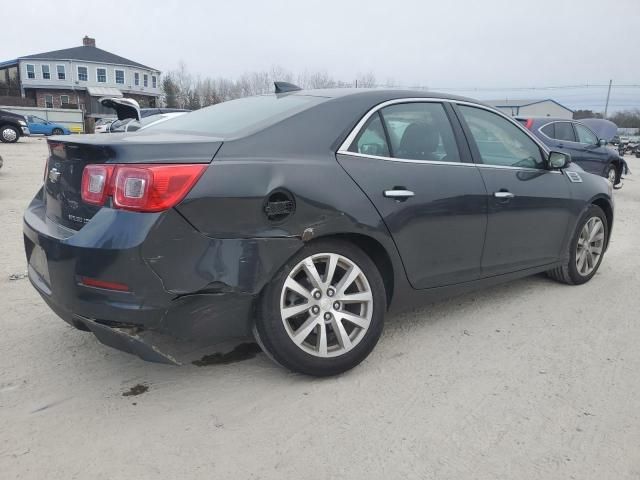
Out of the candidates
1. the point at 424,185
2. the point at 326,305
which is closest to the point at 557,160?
the point at 424,185

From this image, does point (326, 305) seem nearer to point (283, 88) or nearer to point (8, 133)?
point (283, 88)

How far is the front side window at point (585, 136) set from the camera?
486 inches

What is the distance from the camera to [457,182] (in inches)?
137

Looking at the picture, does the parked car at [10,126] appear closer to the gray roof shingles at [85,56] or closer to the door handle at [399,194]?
the door handle at [399,194]

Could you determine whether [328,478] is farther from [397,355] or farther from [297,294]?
[397,355]

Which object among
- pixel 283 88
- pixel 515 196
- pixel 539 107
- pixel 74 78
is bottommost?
pixel 515 196

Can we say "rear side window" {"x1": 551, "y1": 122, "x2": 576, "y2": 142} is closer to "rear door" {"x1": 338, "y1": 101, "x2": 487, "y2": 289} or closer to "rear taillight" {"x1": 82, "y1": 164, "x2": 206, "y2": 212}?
"rear door" {"x1": 338, "y1": 101, "x2": 487, "y2": 289}

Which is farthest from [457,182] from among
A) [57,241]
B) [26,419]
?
[26,419]

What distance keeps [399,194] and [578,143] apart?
10.7 m

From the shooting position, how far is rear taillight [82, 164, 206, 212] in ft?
7.89

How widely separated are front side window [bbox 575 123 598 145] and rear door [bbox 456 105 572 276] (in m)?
9.03

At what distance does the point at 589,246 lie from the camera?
4824mm

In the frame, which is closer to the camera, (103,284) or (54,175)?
(103,284)

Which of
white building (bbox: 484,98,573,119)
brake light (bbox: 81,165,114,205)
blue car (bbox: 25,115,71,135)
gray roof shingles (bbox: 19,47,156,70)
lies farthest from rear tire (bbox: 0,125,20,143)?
white building (bbox: 484,98,573,119)
